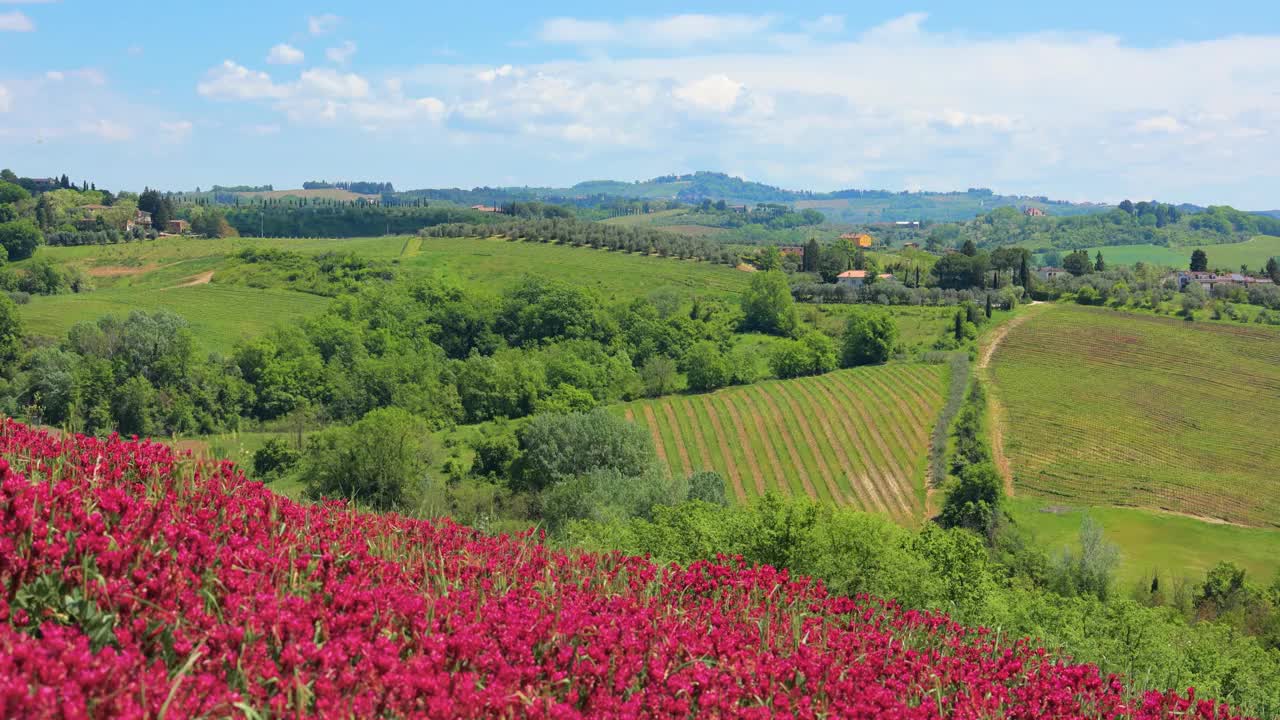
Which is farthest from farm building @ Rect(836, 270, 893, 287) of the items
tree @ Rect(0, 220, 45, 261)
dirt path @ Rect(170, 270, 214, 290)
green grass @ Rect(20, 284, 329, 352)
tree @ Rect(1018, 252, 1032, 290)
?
tree @ Rect(0, 220, 45, 261)

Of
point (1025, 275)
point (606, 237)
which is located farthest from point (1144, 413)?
point (606, 237)

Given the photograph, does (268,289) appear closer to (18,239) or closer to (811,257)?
(18,239)

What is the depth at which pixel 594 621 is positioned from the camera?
27.7 ft

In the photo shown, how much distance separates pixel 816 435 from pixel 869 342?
106 ft

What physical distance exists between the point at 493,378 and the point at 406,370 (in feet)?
31.7

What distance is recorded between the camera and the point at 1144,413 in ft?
289

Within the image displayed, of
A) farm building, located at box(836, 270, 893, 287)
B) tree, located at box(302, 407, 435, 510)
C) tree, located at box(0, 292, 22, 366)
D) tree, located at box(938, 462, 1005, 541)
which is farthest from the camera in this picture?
farm building, located at box(836, 270, 893, 287)

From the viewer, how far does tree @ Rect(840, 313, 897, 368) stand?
110875mm

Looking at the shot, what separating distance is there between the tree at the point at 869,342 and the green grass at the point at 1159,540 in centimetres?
4317

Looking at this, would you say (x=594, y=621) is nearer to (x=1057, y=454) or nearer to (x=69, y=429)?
(x=69, y=429)

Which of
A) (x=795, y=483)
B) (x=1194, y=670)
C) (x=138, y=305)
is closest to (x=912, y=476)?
(x=795, y=483)

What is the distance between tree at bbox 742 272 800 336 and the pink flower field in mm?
112750

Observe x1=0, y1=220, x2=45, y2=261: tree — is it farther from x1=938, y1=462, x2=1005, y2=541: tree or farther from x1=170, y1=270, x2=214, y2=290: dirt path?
x1=938, y1=462, x2=1005, y2=541: tree

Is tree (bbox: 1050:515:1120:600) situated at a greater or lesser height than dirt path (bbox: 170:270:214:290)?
lesser
